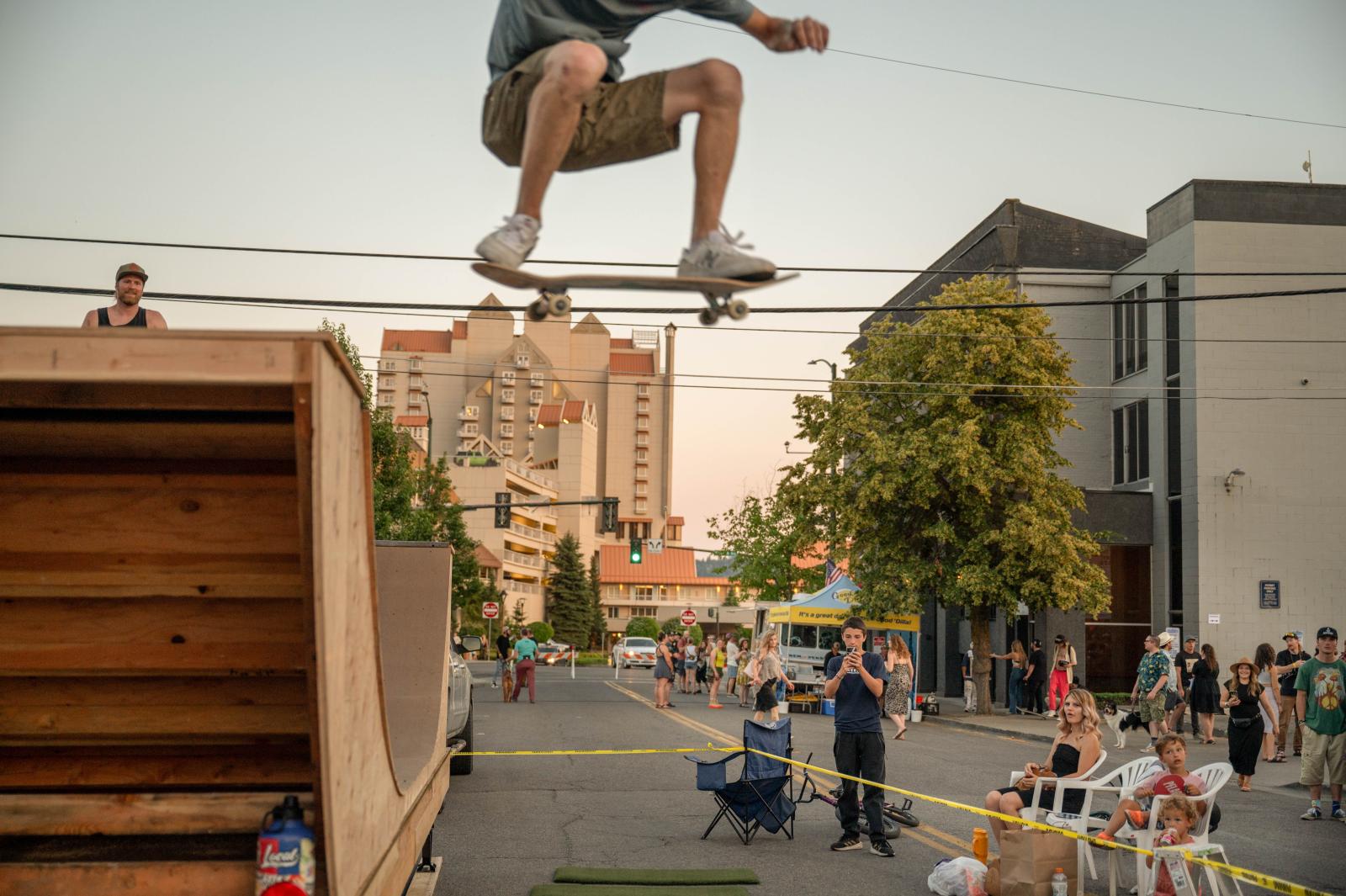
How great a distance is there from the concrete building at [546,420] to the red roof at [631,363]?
13 cm

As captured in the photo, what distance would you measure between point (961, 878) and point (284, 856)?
236 inches

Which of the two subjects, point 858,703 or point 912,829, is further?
point 912,829

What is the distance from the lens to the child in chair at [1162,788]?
892cm

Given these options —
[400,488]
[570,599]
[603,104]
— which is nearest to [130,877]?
[603,104]

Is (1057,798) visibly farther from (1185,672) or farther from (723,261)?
(1185,672)

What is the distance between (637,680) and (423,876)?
4183 centimetres

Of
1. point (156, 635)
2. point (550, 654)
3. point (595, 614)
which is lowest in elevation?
point (550, 654)

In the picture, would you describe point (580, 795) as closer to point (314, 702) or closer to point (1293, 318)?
point (314, 702)

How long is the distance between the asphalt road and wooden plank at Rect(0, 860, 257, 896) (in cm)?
464

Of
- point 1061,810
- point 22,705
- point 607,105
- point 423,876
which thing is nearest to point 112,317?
point 22,705

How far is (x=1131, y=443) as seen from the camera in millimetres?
35406

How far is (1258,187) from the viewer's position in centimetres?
3178

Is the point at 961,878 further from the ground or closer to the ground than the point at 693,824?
further from the ground

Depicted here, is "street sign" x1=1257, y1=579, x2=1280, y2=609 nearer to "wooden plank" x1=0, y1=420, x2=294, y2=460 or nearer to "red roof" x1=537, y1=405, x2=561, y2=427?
"wooden plank" x1=0, y1=420, x2=294, y2=460
